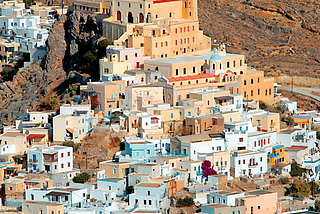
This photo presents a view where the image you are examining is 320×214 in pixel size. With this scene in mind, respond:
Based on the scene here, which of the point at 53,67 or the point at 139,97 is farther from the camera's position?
the point at 53,67

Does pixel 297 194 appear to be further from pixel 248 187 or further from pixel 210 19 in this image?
pixel 210 19

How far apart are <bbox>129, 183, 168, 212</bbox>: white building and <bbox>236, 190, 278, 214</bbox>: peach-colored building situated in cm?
621

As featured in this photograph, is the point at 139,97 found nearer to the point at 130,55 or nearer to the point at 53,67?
the point at 130,55

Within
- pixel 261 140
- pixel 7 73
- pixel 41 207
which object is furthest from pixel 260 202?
pixel 7 73

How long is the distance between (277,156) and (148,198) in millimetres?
15818

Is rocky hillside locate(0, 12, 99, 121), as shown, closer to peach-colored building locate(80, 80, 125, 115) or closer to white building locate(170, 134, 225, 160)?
peach-colored building locate(80, 80, 125, 115)

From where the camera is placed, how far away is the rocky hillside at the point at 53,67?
4289 inches

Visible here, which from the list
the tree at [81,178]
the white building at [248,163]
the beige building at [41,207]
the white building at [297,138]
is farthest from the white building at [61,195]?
A: the white building at [297,138]

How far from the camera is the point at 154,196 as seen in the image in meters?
77.8

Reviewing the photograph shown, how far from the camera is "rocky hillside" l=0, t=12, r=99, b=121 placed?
109 meters

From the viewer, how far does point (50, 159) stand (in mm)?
83188

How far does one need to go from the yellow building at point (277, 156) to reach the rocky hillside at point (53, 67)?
27645 mm

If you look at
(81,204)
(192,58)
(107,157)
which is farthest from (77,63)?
(81,204)

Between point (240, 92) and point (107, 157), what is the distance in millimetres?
18611
